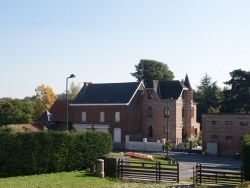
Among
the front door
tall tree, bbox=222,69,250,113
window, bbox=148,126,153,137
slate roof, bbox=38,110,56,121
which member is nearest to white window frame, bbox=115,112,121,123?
the front door

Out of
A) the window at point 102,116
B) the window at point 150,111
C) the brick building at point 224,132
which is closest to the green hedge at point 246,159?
the brick building at point 224,132

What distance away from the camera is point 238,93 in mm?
61906

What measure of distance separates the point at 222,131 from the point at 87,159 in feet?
81.1

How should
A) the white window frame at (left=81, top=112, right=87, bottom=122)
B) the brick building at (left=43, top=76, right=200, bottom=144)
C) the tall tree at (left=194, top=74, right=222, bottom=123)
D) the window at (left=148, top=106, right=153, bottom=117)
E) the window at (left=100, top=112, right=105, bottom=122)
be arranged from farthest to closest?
the tall tree at (left=194, top=74, right=222, bottom=123)
the white window frame at (left=81, top=112, right=87, bottom=122)
the window at (left=100, top=112, right=105, bottom=122)
the window at (left=148, top=106, right=153, bottom=117)
the brick building at (left=43, top=76, right=200, bottom=144)

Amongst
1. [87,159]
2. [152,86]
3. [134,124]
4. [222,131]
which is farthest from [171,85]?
A: [87,159]

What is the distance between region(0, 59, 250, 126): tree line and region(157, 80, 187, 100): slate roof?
2217 millimetres

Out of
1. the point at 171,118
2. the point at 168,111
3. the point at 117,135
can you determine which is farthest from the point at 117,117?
the point at 171,118

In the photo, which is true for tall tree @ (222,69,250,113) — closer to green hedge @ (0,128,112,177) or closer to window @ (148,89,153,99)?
window @ (148,89,153,99)

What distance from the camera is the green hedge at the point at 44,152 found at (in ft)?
91.0

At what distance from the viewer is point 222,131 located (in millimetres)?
51438

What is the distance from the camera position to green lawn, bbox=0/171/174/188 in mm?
22797

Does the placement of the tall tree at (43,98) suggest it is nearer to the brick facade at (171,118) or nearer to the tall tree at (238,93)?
the brick facade at (171,118)

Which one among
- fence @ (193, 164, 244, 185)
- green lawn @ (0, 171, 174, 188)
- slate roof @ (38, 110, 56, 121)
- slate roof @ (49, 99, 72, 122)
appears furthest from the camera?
slate roof @ (49, 99, 72, 122)

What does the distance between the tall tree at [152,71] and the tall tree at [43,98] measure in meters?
22.0
